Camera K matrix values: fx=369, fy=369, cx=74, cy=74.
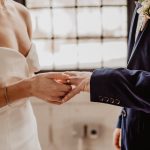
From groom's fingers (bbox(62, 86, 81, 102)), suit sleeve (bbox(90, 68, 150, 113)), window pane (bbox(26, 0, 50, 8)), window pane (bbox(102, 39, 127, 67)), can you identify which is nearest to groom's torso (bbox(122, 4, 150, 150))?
suit sleeve (bbox(90, 68, 150, 113))

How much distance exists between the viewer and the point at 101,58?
10.4 feet

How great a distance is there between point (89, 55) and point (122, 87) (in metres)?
1.93

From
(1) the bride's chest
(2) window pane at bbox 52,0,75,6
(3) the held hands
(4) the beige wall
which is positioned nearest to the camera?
(3) the held hands

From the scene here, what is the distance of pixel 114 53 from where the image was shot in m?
3.16

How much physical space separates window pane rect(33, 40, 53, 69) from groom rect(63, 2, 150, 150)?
66.5 inches

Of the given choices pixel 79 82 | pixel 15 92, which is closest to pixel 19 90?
pixel 15 92

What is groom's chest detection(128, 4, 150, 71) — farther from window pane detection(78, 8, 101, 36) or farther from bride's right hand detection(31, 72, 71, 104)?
window pane detection(78, 8, 101, 36)

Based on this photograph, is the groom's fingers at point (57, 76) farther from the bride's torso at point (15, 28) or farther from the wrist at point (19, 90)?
the bride's torso at point (15, 28)

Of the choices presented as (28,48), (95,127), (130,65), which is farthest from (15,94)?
(95,127)

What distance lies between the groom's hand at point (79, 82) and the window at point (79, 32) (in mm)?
1655

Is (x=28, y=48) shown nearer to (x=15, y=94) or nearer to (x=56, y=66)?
(x=15, y=94)

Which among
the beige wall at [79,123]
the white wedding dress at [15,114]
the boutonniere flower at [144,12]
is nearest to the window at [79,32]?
the beige wall at [79,123]

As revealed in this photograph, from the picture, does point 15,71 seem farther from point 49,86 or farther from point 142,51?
point 142,51

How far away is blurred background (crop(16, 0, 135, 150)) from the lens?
3000 millimetres
